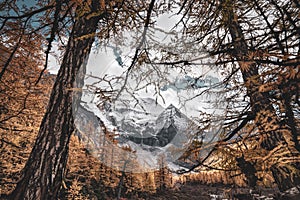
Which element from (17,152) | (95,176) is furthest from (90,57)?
(95,176)

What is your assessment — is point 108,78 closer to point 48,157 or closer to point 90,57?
point 90,57

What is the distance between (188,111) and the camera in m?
1.29

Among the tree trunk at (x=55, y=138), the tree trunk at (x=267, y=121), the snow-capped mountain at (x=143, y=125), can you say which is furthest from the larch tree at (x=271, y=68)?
the tree trunk at (x=55, y=138)

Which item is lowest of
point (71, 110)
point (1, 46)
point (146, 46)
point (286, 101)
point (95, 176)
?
point (95, 176)

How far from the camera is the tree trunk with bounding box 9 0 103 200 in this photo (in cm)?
113

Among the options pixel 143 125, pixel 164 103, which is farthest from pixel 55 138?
pixel 164 103

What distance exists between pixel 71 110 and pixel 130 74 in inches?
18.1

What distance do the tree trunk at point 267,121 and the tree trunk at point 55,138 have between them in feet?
2.97

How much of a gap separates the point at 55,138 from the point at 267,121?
1.22m

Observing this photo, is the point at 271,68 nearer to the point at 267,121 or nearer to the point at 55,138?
the point at 267,121

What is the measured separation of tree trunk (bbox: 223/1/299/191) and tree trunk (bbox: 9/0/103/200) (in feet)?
2.97

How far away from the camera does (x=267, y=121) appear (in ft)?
3.83

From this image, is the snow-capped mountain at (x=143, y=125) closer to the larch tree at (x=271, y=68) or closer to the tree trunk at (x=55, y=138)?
the tree trunk at (x=55, y=138)

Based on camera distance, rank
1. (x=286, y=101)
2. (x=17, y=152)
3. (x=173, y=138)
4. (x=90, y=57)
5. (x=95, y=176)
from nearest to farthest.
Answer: (x=286, y=101), (x=173, y=138), (x=90, y=57), (x=17, y=152), (x=95, y=176)
